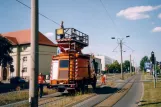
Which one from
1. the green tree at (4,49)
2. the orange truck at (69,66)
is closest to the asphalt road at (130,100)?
the orange truck at (69,66)

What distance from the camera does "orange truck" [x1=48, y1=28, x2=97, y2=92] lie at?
1894cm

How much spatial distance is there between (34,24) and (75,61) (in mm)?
11052

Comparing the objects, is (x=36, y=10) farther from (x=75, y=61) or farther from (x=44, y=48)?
(x=44, y=48)

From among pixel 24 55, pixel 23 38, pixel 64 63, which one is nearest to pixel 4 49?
pixel 24 55

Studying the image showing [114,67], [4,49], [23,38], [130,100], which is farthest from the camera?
[114,67]

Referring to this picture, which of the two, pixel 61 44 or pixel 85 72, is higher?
pixel 61 44

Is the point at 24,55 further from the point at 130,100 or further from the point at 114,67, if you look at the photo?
the point at 114,67

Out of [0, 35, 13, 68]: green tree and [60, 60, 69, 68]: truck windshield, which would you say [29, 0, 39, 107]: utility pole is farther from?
[0, 35, 13, 68]: green tree

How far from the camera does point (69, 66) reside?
1903cm

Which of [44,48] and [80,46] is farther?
[44,48]

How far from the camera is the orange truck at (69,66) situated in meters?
18.9

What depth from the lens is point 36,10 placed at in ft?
27.8

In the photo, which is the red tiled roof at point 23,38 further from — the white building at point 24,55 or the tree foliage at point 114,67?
the tree foliage at point 114,67

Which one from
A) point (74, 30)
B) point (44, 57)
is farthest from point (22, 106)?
point (44, 57)
